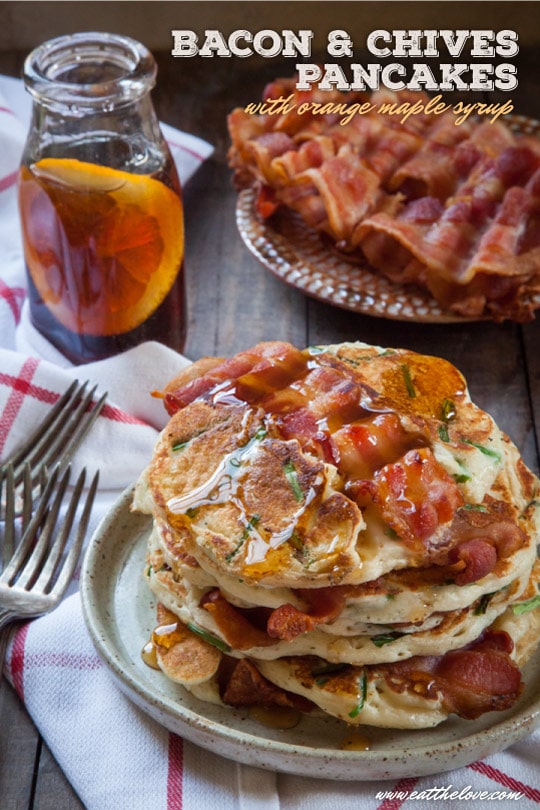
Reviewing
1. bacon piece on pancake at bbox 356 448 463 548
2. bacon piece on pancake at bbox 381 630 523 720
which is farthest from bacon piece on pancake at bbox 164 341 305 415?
bacon piece on pancake at bbox 381 630 523 720

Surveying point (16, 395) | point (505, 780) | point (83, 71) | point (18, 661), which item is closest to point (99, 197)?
point (83, 71)

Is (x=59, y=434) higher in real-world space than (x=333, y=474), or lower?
lower

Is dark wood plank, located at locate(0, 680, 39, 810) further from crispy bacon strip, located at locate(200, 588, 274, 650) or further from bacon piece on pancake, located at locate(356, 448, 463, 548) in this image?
bacon piece on pancake, located at locate(356, 448, 463, 548)

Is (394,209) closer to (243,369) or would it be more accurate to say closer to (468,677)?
(243,369)

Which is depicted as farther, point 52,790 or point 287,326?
point 287,326

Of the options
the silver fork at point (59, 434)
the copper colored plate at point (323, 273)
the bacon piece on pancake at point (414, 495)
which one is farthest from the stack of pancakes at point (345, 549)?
the copper colored plate at point (323, 273)

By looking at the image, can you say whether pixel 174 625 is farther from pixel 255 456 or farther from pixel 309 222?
pixel 309 222

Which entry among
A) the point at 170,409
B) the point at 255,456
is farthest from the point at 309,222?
the point at 255,456
